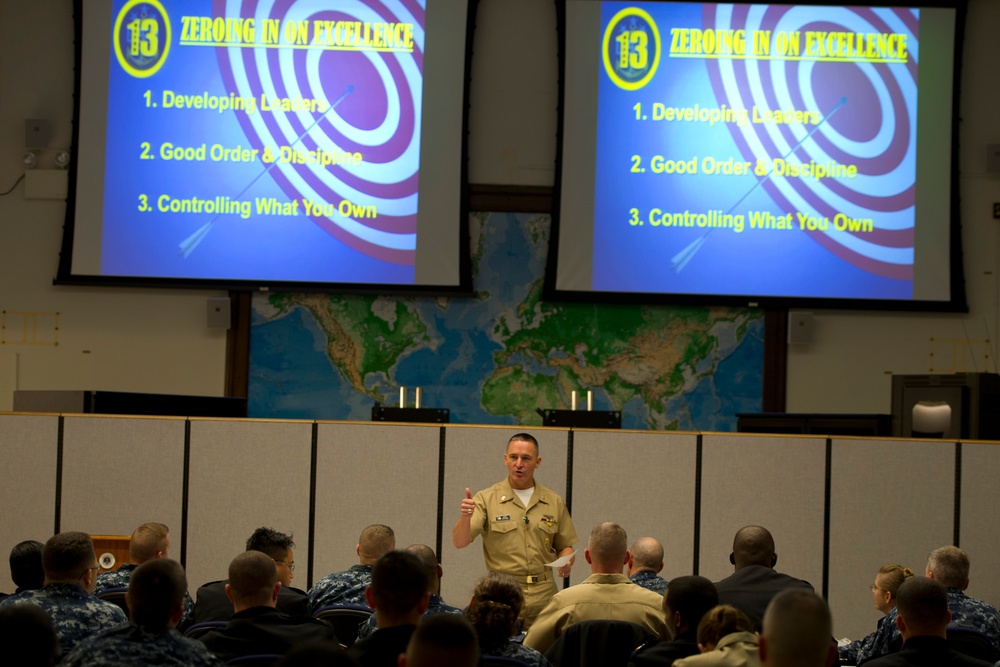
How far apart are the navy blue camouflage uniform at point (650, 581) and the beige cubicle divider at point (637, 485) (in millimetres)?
1632

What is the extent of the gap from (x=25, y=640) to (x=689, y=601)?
176 cm

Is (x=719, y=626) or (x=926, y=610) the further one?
(x=926, y=610)

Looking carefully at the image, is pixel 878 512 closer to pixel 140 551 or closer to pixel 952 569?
pixel 952 569

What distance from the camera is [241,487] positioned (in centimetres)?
588

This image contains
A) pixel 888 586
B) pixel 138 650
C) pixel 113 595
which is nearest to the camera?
pixel 138 650

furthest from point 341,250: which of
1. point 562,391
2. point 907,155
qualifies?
point 907,155

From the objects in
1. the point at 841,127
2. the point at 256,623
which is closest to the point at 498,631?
the point at 256,623

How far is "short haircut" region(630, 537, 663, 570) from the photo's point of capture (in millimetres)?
4238

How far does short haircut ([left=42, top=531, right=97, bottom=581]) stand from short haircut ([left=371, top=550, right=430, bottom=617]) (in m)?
1.16

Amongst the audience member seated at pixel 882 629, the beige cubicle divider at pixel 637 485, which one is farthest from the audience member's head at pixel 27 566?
the beige cubicle divider at pixel 637 485

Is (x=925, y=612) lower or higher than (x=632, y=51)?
lower

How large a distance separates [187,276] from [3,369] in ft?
4.99

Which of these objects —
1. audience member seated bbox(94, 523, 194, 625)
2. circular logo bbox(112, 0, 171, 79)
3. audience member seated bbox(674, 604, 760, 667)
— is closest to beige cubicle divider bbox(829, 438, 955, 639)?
audience member seated bbox(674, 604, 760, 667)

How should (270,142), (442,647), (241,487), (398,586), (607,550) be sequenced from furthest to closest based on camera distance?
(270,142), (241,487), (607,550), (398,586), (442,647)
